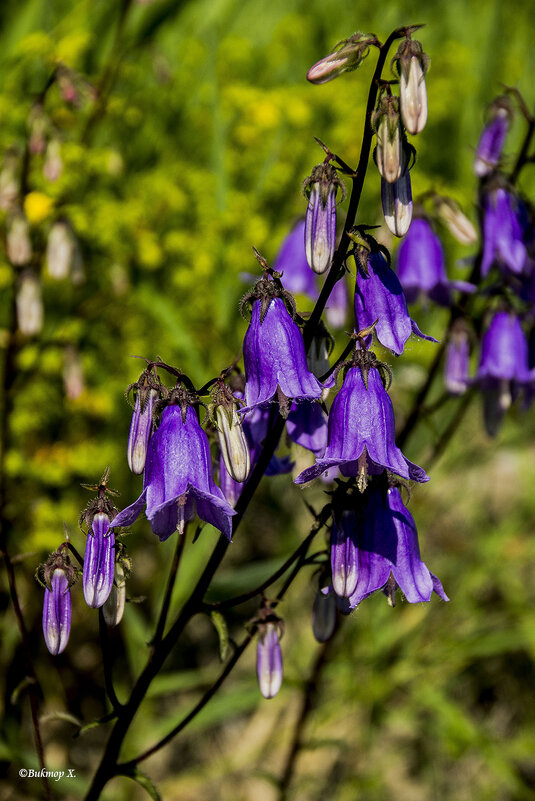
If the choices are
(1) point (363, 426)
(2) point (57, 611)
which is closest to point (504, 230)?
(1) point (363, 426)

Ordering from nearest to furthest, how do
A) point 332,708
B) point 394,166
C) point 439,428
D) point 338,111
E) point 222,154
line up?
point 394,166 < point 332,708 < point 439,428 < point 222,154 < point 338,111

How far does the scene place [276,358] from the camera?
5.70 feet

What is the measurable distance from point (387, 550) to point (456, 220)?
5.18 ft

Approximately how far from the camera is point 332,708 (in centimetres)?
373

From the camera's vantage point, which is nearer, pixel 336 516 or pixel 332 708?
pixel 336 516

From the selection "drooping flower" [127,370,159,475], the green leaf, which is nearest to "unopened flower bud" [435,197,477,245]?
"drooping flower" [127,370,159,475]

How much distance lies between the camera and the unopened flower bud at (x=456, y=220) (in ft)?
9.72

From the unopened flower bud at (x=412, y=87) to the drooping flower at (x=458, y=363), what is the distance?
138 centimetres

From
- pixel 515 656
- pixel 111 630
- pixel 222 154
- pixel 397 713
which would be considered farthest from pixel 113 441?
pixel 515 656

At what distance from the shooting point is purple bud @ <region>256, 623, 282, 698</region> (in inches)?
81.0

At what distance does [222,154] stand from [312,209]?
2671 mm

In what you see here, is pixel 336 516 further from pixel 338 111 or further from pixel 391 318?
pixel 338 111

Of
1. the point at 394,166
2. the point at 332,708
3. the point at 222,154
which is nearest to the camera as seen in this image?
the point at 394,166

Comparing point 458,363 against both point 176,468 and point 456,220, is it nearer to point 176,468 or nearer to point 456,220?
point 456,220
